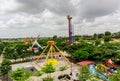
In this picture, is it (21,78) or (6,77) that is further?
(6,77)

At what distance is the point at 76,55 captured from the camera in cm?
3669

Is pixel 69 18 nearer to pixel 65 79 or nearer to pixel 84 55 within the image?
pixel 84 55

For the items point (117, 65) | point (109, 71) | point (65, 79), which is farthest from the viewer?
point (117, 65)

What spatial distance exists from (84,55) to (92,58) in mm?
3046

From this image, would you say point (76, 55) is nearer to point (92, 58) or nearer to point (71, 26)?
point (92, 58)

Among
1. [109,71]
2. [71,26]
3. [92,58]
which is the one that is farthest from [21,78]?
[71,26]

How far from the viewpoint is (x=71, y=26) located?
54.0m

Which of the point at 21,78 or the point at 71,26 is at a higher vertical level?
the point at 71,26

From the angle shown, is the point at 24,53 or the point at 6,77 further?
the point at 24,53

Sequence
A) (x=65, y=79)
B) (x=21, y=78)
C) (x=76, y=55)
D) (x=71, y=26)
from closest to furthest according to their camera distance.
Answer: (x=21, y=78) → (x=65, y=79) → (x=76, y=55) → (x=71, y=26)

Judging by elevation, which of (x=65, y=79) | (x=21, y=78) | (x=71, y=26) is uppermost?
(x=71, y=26)

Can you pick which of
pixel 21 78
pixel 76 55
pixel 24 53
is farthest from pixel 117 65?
pixel 24 53

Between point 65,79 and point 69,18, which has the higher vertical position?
point 69,18

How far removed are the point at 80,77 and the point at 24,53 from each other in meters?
26.3
